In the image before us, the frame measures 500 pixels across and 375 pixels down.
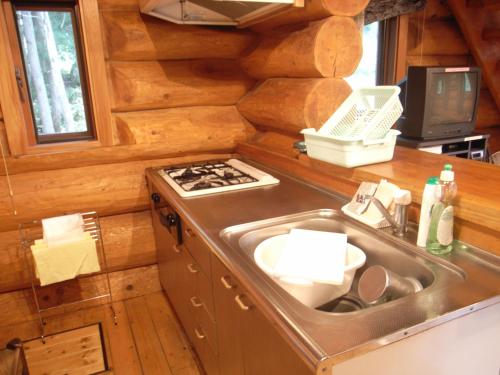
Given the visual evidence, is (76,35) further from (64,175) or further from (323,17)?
(323,17)

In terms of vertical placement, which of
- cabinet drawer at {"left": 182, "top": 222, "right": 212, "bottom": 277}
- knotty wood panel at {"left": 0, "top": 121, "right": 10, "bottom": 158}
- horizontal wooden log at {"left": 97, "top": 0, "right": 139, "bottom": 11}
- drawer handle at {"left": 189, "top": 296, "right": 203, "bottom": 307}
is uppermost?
horizontal wooden log at {"left": 97, "top": 0, "right": 139, "bottom": 11}

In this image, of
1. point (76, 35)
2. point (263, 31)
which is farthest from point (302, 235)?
point (76, 35)

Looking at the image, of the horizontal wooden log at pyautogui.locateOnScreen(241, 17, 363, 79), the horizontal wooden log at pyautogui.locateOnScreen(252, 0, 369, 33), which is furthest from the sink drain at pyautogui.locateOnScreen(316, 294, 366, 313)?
the horizontal wooden log at pyautogui.locateOnScreen(252, 0, 369, 33)

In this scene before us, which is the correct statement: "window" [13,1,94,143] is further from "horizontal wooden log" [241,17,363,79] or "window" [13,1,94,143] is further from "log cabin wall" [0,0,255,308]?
"horizontal wooden log" [241,17,363,79]

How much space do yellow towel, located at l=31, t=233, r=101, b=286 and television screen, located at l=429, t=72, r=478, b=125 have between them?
95.1 inches

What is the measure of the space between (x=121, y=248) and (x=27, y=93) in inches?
42.2

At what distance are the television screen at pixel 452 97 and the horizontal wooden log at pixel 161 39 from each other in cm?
138

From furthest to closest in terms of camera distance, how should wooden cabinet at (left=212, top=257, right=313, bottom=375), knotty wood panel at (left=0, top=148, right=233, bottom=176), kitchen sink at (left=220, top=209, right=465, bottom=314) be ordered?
knotty wood panel at (left=0, top=148, right=233, bottom=176), kitchen sink at (left=220, top=209, right=465, bottom=314), wooden cabinet at (left=212, top=257, right=313, bottom=375)

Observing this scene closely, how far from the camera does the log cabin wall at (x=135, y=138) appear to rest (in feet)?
7.27

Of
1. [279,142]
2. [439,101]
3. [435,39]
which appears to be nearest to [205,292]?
[279,142]

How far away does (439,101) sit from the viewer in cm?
278

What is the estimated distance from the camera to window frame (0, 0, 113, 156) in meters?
2.04

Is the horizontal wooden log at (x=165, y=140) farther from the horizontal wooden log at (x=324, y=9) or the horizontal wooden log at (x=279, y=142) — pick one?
the horizontal wooden log at (x=324, y=9)

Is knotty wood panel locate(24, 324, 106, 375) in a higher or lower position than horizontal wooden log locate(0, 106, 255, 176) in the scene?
lower
